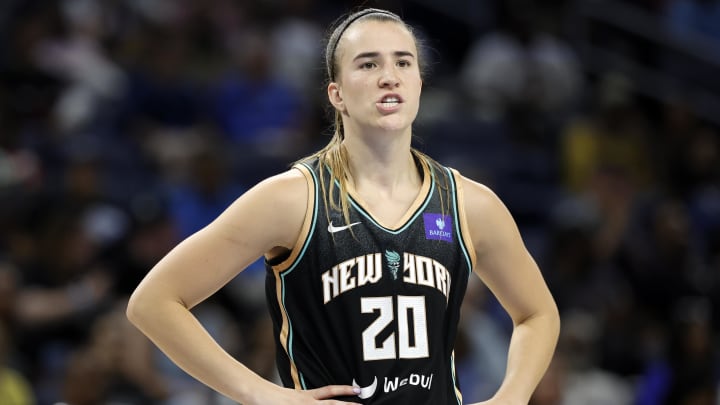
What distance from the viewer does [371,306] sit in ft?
10.2

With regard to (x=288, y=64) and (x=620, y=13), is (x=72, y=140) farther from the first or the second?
(x=620, y=13)

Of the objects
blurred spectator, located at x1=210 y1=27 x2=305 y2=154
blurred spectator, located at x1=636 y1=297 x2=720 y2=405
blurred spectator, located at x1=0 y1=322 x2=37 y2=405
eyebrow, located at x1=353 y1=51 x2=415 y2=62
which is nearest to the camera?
eyebrow, located at x1=353 y1=51 x2=415 y2=62

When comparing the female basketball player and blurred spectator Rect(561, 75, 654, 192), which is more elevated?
blurred spectator Rect(561, 75, 654, 192)

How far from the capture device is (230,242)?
3.11 metres

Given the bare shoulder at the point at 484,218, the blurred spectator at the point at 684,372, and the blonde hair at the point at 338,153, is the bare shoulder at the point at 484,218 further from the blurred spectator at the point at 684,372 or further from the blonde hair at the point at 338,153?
the blurred spectator at the point at 684,372

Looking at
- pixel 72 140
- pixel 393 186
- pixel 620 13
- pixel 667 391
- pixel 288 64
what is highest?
pixel 620 13

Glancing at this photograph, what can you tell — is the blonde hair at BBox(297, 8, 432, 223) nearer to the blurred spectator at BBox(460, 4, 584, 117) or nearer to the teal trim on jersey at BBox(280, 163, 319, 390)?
the teal trim on jersey at BBox(280, 163, 319, 390)

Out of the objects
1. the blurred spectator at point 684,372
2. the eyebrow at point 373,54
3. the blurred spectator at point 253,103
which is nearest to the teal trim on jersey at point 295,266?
the eyebrow at point 373,54

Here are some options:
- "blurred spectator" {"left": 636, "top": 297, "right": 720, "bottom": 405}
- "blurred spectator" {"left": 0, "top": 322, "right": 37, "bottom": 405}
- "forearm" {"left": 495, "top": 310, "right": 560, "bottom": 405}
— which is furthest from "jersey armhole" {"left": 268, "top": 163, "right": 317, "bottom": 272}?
"blurred spectator" {"left": 636, "top": 297, "right": 720, "bottom": 405}

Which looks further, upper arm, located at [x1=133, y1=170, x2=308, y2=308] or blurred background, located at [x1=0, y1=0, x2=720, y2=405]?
blurred background, located at [x1=0, y1=0, x2=720, y2=405]

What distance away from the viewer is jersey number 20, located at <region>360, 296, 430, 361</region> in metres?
3.09

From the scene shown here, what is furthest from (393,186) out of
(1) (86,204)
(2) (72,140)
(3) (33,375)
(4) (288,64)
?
(4) (288,64)

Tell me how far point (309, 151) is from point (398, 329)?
4922 millimetres

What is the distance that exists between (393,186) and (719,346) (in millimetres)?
5087
